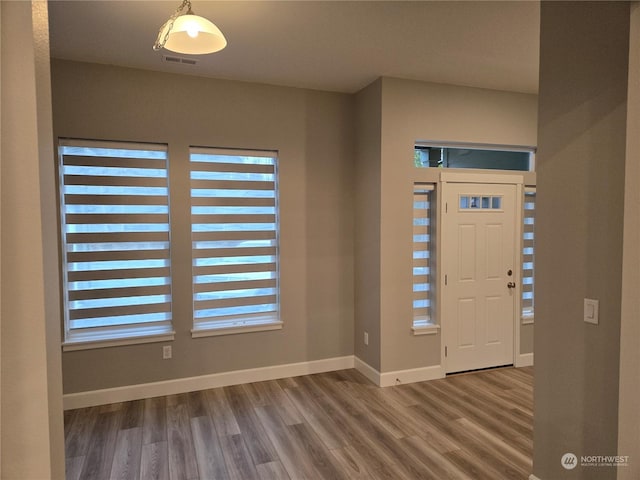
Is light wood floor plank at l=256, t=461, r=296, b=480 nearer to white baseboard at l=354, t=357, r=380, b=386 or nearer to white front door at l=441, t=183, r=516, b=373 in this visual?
white baseboard at l=354, t=357, r=380, b=386

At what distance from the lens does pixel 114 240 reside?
11.4 feet

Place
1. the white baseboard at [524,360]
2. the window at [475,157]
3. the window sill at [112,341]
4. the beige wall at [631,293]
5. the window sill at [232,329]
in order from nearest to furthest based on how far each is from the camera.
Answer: the beige wall at [631,293]
the window sill at [112,341]
the window sill at [232,329]
the window at [475,157]
the white baseboard at [524,360]

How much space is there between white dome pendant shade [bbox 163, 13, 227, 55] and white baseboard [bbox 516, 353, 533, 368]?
4221 millimetres

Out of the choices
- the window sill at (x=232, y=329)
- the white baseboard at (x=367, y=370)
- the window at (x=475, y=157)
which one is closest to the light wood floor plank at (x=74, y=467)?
the window sill at (x=232, y=329)

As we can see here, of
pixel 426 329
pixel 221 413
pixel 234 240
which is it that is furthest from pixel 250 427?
pixel 426 329

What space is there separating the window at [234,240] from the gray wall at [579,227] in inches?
97.5

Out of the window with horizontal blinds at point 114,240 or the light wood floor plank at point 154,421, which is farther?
the window with horizontal blinds at point 114,240

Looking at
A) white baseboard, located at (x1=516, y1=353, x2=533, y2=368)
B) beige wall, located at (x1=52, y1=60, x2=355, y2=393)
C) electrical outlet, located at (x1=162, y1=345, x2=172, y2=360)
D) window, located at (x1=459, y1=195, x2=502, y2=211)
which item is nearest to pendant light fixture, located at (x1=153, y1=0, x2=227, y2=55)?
beige wall, located at (x1=52, y1=60, x2=355, y2=393)

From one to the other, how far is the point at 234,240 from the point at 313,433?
1.86 metres

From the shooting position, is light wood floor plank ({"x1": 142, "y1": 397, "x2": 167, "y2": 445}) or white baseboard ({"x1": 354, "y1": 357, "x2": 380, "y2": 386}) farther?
white baseboard ({"x1": 354, "y1": 357, "x2": 380, "y2": 386})

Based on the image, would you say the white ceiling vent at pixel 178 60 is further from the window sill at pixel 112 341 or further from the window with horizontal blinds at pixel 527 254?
the window with horizontal blinds at pixel 527 254

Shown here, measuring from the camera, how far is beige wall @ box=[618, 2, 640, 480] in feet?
5.17

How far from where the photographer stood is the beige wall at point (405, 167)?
149 inches

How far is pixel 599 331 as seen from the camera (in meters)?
1.86
